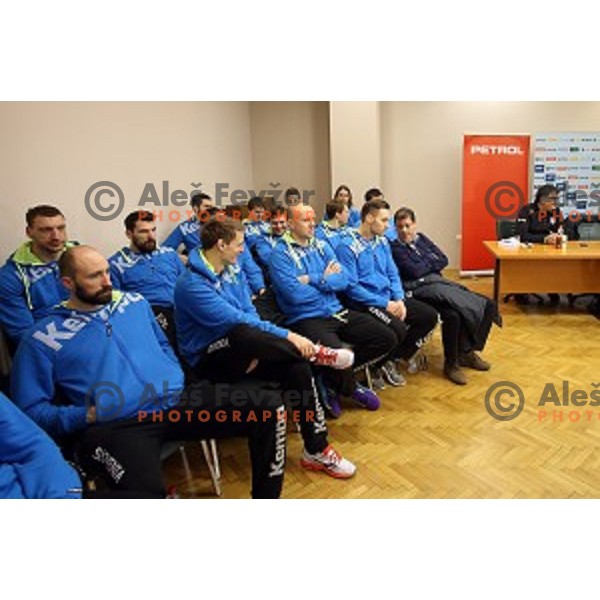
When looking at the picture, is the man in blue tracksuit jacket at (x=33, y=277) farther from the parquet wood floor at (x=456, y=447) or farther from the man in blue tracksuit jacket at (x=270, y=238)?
the man in blue tracksuit jacket at (x=270, y=238)

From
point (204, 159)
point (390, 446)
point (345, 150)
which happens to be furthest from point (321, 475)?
point (345, 150)

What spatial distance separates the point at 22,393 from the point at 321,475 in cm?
137

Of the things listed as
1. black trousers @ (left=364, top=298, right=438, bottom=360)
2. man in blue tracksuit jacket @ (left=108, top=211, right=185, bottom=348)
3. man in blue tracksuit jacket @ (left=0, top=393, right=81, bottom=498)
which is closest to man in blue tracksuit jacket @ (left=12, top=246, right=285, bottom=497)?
man in blue tracksuit jacket @ (left=0, top=393, right=81, bottom=498)

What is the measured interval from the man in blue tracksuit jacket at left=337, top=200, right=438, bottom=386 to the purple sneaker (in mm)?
266

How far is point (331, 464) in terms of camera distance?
2494 millimetres

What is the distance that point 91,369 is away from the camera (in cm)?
196

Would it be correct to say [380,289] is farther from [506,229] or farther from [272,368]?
[506,229]

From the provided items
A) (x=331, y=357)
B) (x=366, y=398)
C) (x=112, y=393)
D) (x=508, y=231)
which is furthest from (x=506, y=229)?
(x=112, y=393)

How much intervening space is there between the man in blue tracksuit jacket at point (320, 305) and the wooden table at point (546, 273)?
87.6 inches

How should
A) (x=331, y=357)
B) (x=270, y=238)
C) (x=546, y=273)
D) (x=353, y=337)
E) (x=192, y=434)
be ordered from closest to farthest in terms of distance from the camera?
(x=192, y=434)
(x=331, y=357)
(x=353, y=337)
(x=270, y=238)
(x=546, y=273)

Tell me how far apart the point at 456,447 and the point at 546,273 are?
110 inches

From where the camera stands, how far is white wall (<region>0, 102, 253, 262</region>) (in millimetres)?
3125

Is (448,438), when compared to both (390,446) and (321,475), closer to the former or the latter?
(390,446)

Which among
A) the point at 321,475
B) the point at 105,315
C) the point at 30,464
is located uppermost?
the point at 105,315
